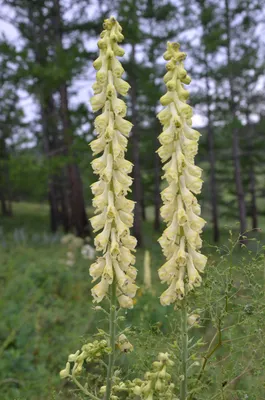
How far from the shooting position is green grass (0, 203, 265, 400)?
1987mm

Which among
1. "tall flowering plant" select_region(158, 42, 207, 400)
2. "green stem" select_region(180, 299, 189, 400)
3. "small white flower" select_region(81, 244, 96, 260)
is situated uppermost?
"tall flowering plant" select_region(158, 42, 207, 400)

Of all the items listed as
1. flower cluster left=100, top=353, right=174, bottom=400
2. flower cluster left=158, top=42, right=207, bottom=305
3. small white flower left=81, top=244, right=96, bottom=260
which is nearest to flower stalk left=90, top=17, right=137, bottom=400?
flower cluster left=158, top=42, right=207, bottom=305

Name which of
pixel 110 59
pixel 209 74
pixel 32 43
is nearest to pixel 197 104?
pixel 209 74

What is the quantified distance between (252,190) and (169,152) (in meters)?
31.8

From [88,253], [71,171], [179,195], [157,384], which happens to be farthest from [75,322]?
[71,171]

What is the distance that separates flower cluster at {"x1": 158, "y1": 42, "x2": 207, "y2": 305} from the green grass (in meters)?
0.12

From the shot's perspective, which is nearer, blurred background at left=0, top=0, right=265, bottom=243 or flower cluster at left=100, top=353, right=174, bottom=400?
flower cluster at left=100, top=353, right=174, bottom=400

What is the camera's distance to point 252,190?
32281mm

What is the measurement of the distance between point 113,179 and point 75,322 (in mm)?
6055

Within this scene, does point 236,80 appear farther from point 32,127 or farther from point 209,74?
point 32,127

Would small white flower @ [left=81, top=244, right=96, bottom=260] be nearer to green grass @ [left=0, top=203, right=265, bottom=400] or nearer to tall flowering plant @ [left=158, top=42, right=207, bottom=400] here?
green grass @ [left=0, top=203, right=265, bottom=400]

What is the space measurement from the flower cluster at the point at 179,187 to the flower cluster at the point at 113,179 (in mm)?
175

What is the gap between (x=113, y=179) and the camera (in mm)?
1957

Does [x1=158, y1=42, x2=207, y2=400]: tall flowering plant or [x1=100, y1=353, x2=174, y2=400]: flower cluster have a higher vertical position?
[x1=158, y1=42, x2=207, y2=400]: tall flowering plant
